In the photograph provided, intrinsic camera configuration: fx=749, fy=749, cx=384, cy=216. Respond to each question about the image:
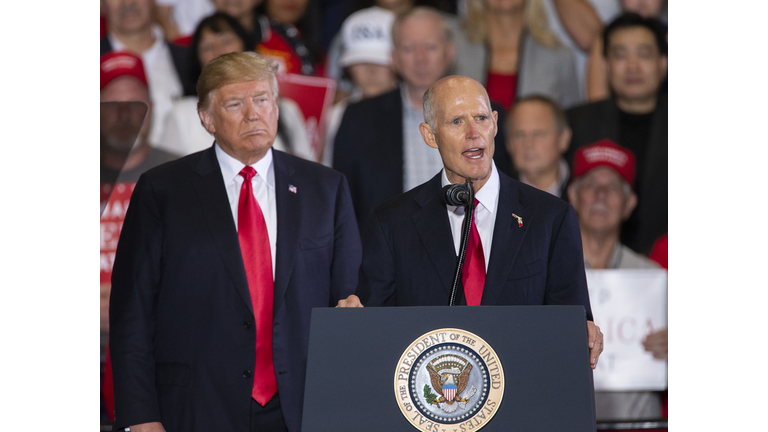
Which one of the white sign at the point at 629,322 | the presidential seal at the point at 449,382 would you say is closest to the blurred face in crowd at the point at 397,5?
the white sign at the point at 629,322

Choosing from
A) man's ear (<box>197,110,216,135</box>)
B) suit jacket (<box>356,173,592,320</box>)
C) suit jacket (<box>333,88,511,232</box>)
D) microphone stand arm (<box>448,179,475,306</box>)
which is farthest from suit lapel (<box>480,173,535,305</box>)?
suit jacket (<box>333,88,511,232</box>)

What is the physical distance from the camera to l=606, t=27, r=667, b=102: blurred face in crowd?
4.21 meters

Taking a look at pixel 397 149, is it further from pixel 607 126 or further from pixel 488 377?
pixel 488 377

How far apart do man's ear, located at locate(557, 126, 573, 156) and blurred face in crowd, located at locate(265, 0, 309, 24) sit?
63.7 inches

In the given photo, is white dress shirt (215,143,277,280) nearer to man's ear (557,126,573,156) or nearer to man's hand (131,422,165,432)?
man's hand (131,422,165,432)

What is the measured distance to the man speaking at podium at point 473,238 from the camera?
1746 mm

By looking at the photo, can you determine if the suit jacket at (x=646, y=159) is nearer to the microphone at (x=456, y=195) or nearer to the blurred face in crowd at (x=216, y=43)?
the blurred face in crowd at (x=216, y=43)

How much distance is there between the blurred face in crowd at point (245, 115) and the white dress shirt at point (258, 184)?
61mm

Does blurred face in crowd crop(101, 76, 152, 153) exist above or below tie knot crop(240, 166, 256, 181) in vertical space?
above

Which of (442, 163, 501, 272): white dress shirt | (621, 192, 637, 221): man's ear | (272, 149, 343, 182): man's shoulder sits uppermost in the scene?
(272, 149, 343, 182): man's shoulder

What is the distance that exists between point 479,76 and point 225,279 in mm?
2533

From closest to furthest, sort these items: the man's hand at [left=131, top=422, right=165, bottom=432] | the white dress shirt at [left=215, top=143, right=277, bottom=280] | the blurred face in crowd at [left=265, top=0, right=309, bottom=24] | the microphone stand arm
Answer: the microphone stand arm → the man's hand at [left=131, top=422, right=165, bottom=432] → the white dress shirt at [left=215, top=143, right=277, bottom=280] → the blurred face in crowd at [left=265, top=0, right=309, bottom=24]

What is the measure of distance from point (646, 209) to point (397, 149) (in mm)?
1471

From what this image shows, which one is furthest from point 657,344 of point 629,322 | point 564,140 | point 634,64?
point 634,64
